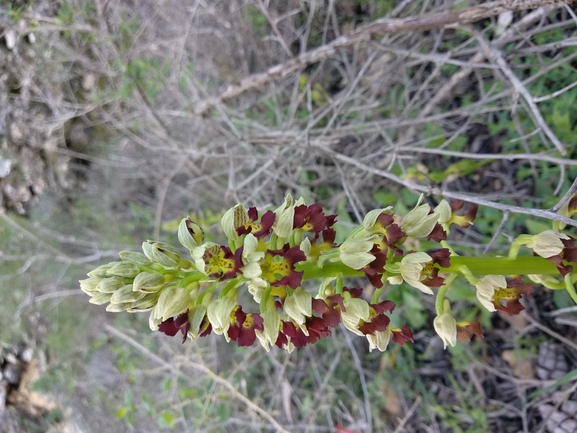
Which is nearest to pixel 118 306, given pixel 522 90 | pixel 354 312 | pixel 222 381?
pixel 354 312

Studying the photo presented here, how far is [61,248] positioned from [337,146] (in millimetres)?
3456

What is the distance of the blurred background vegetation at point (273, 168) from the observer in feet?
7.83

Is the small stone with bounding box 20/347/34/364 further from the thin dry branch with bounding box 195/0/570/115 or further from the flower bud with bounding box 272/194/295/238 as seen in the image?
the flower bud with bounding box 272/194/295/238

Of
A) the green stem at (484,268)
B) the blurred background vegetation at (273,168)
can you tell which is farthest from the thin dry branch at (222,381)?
the green stem at (484,268)

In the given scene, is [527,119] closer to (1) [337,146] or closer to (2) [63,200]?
(1) [337,146]

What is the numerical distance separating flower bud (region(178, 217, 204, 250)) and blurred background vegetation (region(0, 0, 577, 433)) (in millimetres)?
852

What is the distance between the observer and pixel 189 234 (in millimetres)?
1333

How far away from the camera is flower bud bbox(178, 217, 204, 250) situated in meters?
1.33

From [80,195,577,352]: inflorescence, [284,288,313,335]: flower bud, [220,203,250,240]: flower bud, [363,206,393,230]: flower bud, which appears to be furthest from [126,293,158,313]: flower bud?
[363,206,393,230]: flower bud

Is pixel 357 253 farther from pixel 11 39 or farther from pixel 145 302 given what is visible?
pixel 11 39

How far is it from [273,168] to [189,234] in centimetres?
165

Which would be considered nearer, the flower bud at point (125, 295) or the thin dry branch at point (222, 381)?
the flower bud at point (125, 295)

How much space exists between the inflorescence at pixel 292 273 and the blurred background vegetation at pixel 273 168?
0.29m

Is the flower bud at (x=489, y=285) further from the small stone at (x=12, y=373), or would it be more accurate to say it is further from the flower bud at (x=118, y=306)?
the small stone at (x=12, y=373)
